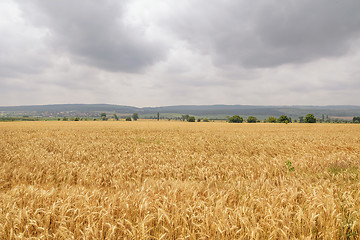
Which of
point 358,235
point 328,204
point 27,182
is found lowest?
point 27,182

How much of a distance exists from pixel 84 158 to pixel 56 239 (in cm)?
689

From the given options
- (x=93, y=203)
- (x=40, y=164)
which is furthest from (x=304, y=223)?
(x=40, y=164)

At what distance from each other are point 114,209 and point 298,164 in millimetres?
7418

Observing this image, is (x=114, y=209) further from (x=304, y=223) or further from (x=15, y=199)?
(x=304, y=223)

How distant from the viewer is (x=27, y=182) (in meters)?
5.81

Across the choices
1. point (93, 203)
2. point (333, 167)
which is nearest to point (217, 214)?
point (93, 203)

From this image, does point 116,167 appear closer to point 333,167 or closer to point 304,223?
point 304,223

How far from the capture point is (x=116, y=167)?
23.5 feet

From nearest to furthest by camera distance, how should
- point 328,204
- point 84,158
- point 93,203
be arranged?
point 328,204, point 93,203, point 84,158

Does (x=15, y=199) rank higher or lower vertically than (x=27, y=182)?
higher

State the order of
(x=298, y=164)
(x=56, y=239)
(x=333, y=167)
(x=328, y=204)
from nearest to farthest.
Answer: (x=56, y=239), (x=328, y=204), (x=333, y=167), (x=298, y=164)

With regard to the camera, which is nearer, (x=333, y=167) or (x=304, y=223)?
(x=304, y=223)

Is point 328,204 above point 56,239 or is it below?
above

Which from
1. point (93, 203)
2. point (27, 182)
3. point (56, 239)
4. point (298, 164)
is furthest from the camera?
point (298, 164)
